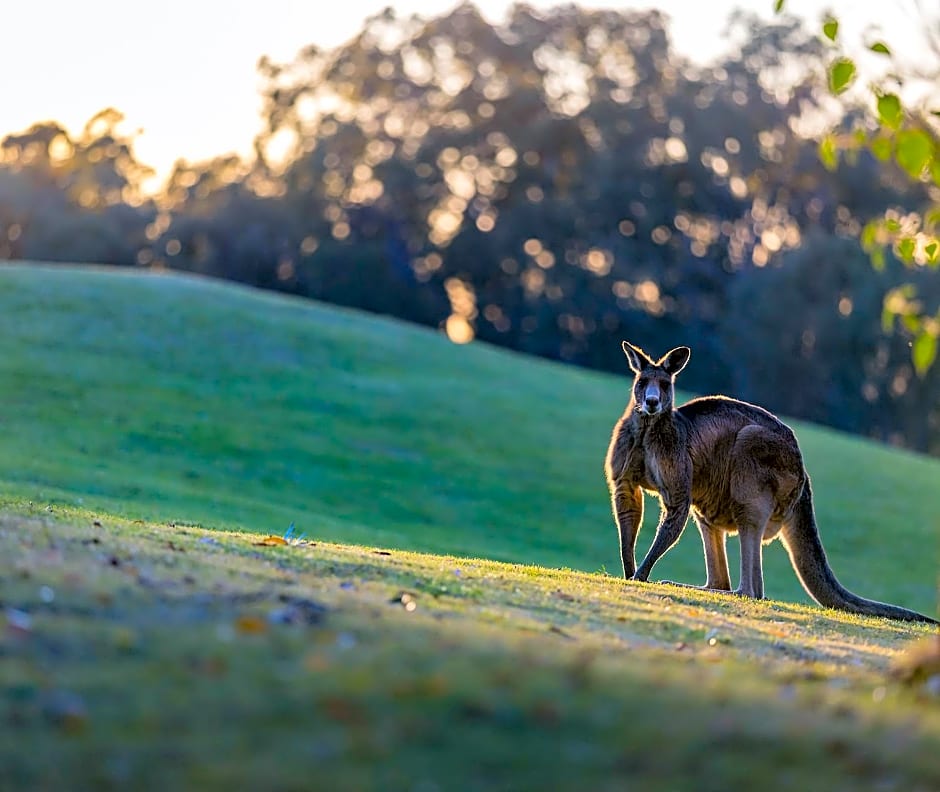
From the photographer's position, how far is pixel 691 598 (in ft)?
36.3

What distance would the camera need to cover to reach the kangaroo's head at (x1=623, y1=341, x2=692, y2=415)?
38.9 ft

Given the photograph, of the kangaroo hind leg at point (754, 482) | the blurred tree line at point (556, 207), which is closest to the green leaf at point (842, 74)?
the kangaroo hind leg at point (754, 482)

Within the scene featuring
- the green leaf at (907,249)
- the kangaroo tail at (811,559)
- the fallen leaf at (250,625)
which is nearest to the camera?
the fallen leaf at (250,625)

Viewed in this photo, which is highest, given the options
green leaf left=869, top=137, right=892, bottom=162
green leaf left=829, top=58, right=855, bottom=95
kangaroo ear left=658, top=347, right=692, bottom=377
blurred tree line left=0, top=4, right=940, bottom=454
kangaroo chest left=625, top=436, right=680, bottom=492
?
blurred tree line left=0, top=4, right=940, bottom=454

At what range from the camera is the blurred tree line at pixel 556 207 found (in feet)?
188

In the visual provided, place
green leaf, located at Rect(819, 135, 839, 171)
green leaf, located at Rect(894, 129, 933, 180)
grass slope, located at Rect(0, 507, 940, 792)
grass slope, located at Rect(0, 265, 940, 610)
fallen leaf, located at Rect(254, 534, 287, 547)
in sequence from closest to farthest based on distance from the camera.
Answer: grass slope, located at Rect(0, 507, 940, 792), green leaf, located at Rect(894, 129, 933, 180), green leaf, located at Rect(819, 135, 839, 171), fallen leaf, located at Rect(254, 534, 287, 547), grass slope, located at Rect(0, 265, 940, 610)

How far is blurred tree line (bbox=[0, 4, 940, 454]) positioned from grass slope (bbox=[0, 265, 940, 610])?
15905 mm

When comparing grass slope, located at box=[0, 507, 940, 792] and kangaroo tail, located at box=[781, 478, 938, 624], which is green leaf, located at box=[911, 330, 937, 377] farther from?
kangaroo tail, located at box=[781, 478, 938, 624]

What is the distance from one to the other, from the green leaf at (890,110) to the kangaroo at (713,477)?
6094mm

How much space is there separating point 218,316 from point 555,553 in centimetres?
1524

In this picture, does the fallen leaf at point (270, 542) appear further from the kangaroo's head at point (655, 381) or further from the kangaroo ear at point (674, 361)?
the kangaroo ear at point (674, 361)

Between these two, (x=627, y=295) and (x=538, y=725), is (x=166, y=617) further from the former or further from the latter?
(x=627, y=295)

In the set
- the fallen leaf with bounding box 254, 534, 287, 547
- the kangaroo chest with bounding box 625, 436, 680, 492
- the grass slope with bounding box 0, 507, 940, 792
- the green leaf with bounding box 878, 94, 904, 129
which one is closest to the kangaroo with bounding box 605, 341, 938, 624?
the kangaroo chest with bounding box 625, 436, 680, 492

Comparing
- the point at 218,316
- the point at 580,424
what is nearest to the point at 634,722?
the point at 580,424
